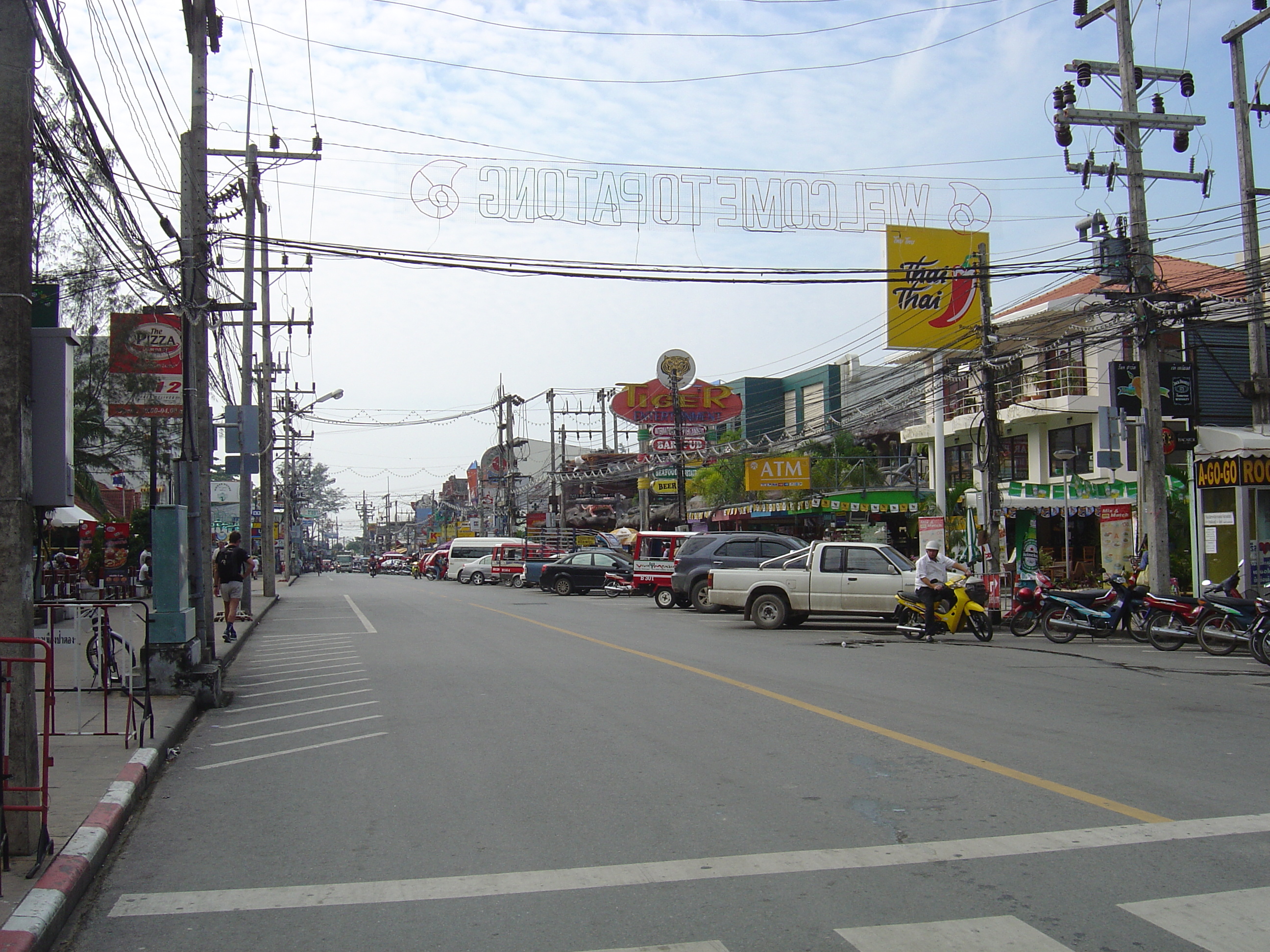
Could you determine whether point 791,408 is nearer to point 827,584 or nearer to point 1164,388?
point 1164,388

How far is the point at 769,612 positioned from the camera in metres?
19.8

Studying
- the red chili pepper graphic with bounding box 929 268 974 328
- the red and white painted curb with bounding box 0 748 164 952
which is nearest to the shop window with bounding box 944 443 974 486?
the red chili pepper graphic with bounding box 929 268 974 328

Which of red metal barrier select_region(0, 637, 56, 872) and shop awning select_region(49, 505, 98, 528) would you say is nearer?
red metal barrier select_region(0, 637, 56, 872)

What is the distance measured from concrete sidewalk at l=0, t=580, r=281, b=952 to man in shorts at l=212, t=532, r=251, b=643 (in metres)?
7.37

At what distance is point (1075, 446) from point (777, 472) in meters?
9.91

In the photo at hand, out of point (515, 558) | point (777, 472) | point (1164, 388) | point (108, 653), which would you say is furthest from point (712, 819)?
point (515, 558)

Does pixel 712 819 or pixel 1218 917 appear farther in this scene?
pixel 712 819

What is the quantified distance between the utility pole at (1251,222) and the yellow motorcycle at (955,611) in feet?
23.1

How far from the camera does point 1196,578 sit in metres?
20.4

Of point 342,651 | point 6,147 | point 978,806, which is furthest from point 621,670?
point 6,147

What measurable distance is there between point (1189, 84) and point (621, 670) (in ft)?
52.3

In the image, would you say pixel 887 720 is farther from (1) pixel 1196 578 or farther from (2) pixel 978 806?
(1) pixel 1196 578

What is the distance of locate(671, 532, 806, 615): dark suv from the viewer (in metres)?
24.4

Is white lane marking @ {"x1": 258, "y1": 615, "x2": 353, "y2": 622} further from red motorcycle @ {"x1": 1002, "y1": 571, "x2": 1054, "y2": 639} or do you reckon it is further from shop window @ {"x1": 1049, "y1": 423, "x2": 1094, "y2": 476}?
shop window @ {"x1": 1049, "y1": 423, "x2": 1094, "y2": 476}
